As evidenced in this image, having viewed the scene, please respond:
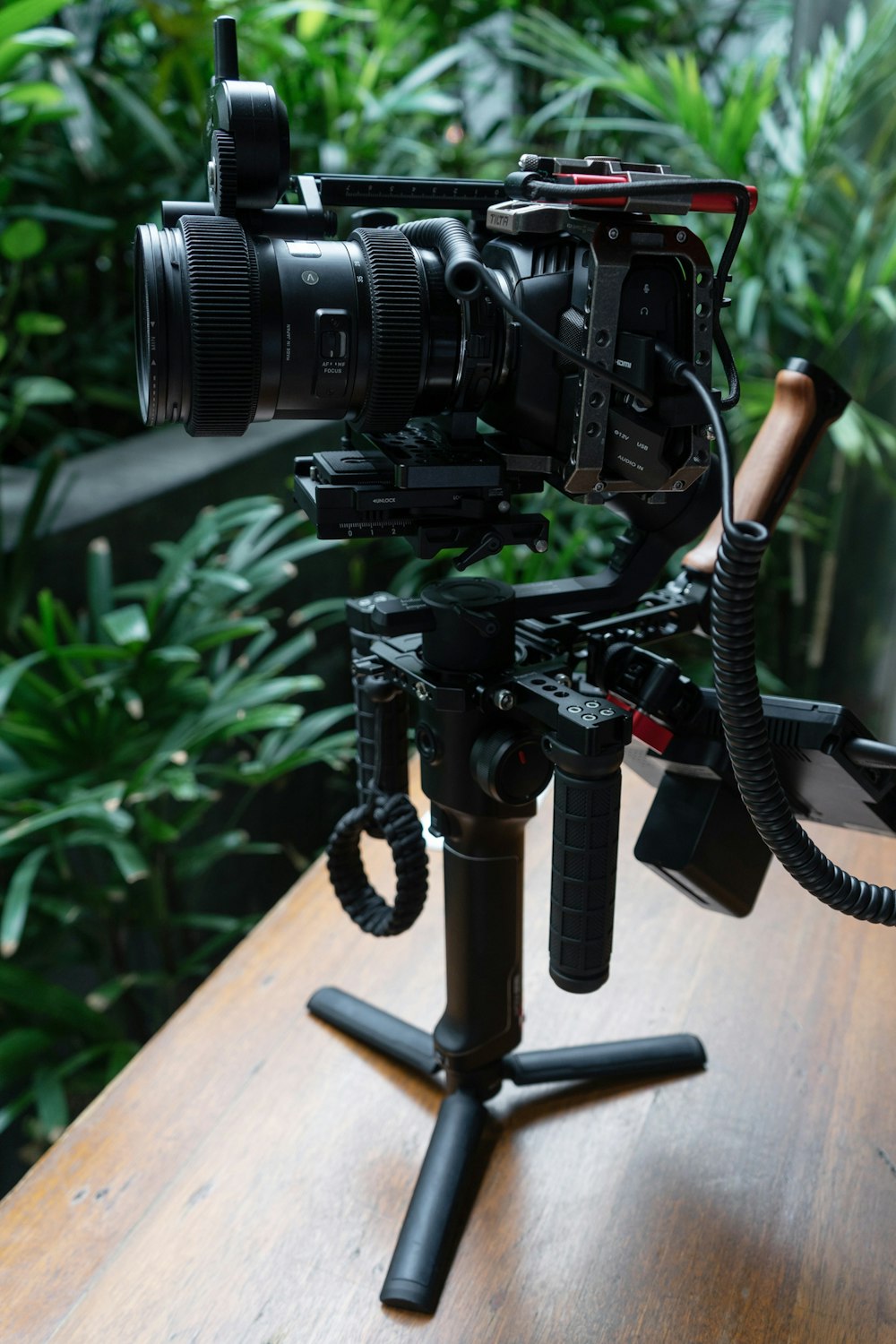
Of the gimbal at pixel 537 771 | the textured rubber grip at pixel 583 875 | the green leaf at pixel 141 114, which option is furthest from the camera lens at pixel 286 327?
the green leaf at pixel 141 114

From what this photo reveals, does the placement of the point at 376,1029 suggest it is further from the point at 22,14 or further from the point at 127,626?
the point at 22,14

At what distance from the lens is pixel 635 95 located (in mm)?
1571

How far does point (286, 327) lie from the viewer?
0.60 meters

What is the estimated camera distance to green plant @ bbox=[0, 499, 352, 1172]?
3.50 ft

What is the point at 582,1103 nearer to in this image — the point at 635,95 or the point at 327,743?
the point at 327,743

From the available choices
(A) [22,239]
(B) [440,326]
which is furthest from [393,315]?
(A) [22,239]

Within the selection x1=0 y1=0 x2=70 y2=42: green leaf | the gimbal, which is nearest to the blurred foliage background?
x1=0 y1=0 x2=70 y2=42: green leaf

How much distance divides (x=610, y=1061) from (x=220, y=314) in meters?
0.64

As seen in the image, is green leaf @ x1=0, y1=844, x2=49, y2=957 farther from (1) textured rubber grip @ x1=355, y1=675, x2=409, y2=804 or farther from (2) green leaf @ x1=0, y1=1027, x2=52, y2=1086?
(1) textured rubber grip @ x1=355, y1=675, x2=409, y2=804

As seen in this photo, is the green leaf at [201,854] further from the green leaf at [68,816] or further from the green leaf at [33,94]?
the green leaf at [33,94]

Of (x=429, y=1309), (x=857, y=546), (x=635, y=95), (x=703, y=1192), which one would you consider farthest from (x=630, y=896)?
(x=635, y=95)

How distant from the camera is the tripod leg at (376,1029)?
2.87 ft

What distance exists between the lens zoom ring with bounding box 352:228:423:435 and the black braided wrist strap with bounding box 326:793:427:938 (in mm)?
291

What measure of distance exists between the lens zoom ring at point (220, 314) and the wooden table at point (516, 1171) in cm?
56
